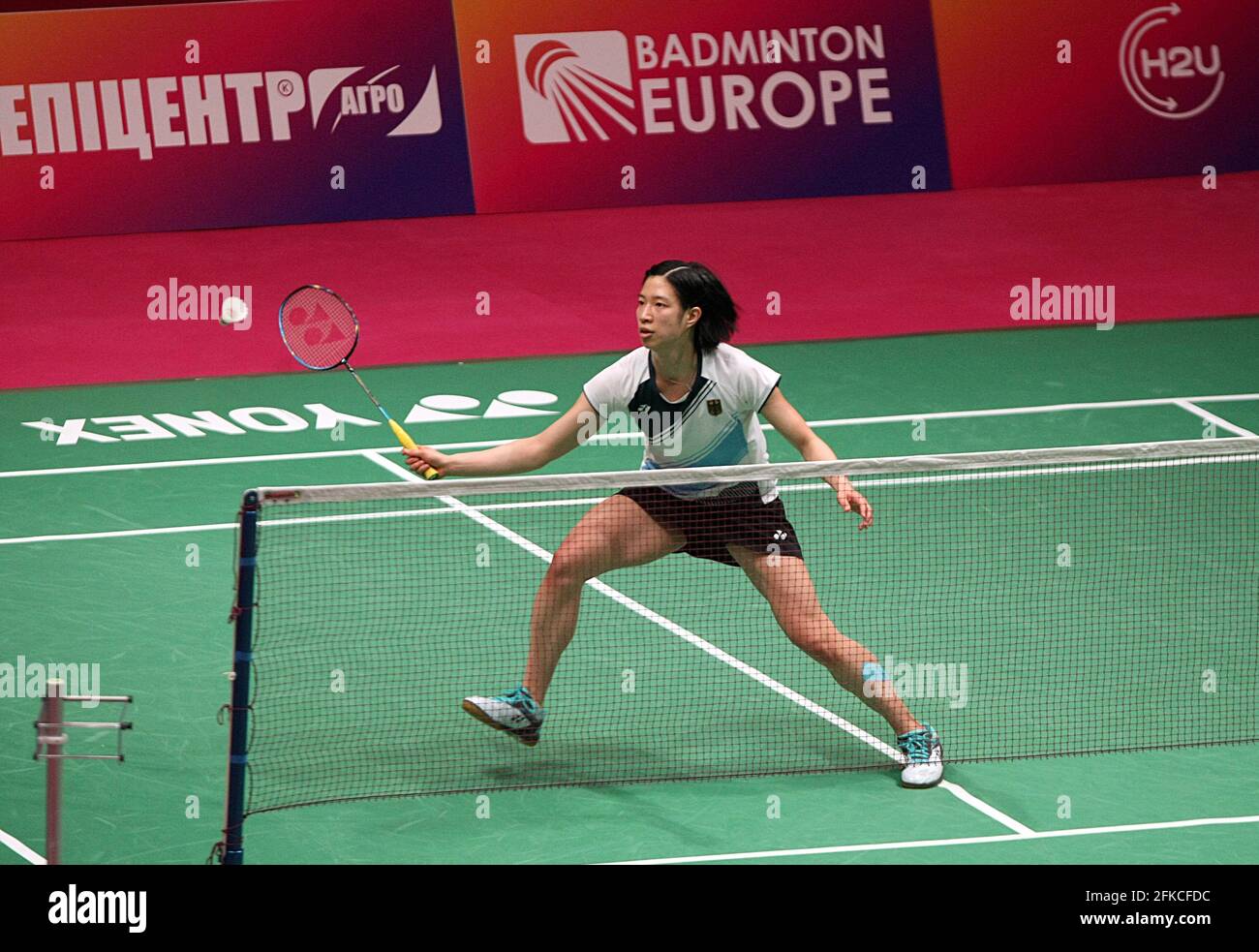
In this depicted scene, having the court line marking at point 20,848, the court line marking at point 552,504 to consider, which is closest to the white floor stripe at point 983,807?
the court line marking at point 552,504

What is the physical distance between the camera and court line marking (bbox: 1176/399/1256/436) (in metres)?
11.7

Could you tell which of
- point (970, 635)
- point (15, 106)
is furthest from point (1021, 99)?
point (970, 635)

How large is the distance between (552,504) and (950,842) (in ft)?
13.3

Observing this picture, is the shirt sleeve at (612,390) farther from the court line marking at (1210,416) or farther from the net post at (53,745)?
the court line marking at (1210,416)

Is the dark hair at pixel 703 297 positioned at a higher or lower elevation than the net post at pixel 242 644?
higher

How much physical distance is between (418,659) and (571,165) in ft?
28.3

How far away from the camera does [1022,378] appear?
13.1 m

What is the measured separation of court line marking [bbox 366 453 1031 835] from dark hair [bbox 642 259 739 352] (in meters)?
1.58

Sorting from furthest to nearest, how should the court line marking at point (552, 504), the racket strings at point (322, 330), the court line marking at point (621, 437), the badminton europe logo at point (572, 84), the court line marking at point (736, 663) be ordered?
the badminton europe logo at point (572, 84) < the court line marking at point (621, 437) < the court line marking at point (552, 504) < the racket strings at point (322, 330) < the court line marking at point (736, 663)

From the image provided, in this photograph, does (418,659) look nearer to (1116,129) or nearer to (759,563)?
(759,563)

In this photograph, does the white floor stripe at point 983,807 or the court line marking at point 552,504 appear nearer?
the white floor stripe at point 983,807

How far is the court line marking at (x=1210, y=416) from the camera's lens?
11.7 metres

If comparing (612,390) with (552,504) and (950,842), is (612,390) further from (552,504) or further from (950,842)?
(552,504)

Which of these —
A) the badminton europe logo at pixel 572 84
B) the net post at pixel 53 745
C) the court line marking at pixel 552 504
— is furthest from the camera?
the badminton europe logo at pixel 572 84
